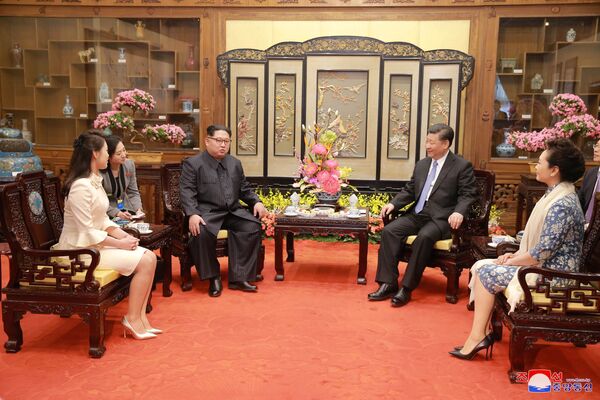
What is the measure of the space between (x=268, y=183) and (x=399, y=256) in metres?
2.68

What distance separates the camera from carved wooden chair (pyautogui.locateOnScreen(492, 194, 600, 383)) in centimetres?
264

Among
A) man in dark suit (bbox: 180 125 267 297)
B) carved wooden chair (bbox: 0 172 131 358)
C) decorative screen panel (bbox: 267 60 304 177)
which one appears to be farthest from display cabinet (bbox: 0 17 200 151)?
carved wooden chair (bbox: 0 172 131 358)

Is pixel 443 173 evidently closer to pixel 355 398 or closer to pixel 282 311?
pixel 282 311

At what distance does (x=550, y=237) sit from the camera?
8.75 feet

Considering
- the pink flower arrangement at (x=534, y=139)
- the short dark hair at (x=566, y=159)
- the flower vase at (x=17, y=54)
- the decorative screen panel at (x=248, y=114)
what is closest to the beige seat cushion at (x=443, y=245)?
the short dark hair at (x=566, y=159)

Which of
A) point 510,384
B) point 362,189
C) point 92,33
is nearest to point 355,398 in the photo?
point 510,384

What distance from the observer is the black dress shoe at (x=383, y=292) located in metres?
3.93

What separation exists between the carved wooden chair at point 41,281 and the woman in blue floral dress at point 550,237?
199cm

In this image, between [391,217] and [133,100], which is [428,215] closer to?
[391,217]

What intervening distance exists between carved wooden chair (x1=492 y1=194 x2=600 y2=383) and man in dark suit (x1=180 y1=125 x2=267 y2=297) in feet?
6.44

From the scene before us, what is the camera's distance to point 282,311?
12.1ft

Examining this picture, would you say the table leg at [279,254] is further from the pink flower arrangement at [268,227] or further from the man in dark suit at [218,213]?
the pink flower arrangement at [268,227]

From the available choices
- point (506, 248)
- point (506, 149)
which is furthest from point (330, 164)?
point (506, 149)

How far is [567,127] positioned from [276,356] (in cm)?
380
